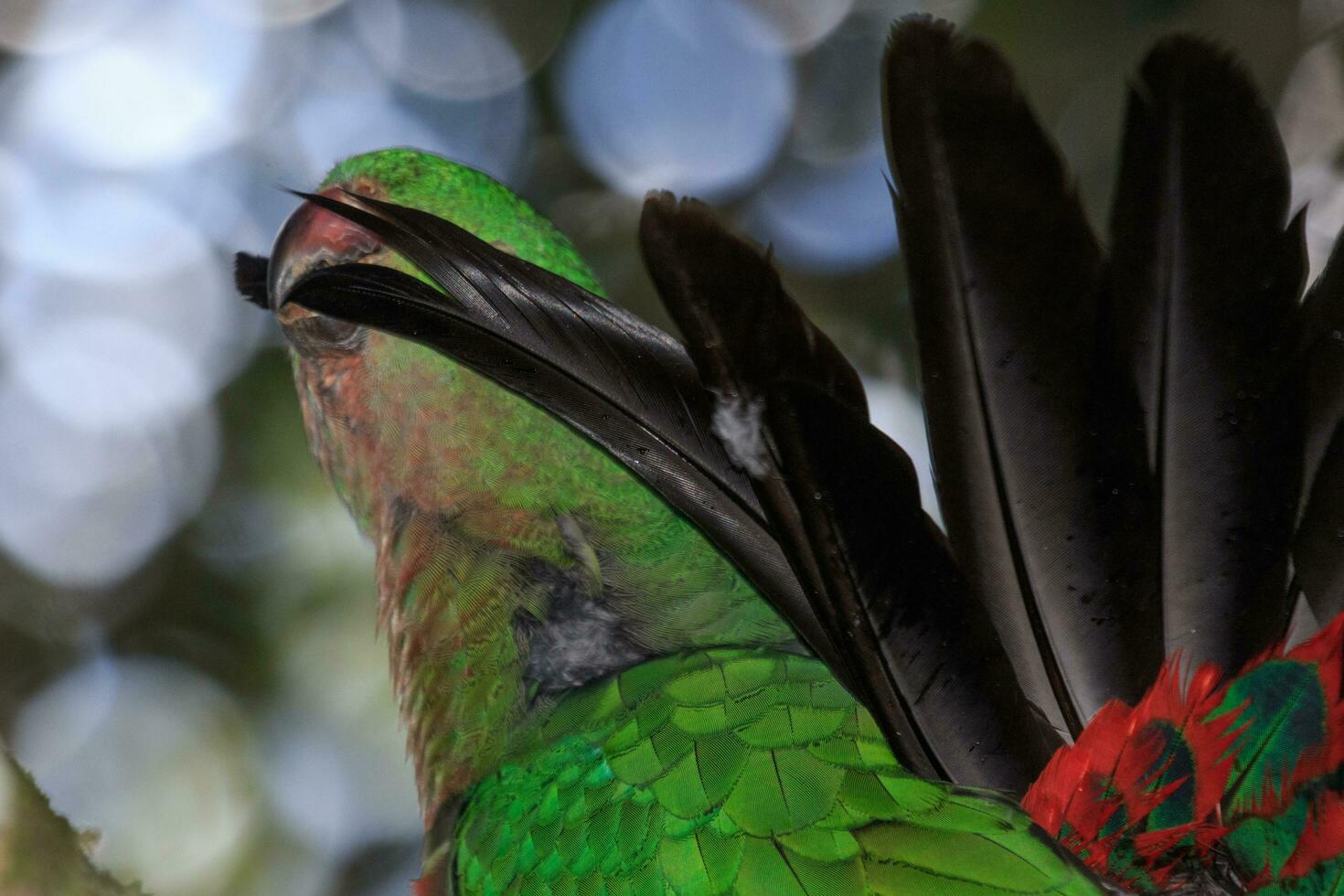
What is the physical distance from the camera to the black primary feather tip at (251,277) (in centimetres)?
212

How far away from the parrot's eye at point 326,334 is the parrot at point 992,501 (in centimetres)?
79

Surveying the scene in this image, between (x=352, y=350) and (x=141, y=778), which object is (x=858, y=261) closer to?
(x=352, y=350)

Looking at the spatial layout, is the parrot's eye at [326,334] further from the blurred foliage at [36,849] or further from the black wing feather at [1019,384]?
the black wing feather at [1019,384]

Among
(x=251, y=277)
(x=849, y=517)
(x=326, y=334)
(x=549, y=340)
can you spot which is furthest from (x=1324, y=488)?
(x=251, y=277)

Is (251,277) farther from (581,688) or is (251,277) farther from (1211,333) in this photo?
(1211,333)

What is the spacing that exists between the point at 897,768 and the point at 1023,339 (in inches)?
19.8

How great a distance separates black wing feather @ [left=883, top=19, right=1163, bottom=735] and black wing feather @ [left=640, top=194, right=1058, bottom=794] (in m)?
0.10

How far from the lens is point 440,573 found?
70.4 inches

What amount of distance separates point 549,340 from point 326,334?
1.03 meters

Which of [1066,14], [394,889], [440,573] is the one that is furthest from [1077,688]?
[394,889]

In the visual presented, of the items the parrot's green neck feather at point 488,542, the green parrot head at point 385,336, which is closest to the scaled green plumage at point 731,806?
the parrot's green neck feather at point 488,542

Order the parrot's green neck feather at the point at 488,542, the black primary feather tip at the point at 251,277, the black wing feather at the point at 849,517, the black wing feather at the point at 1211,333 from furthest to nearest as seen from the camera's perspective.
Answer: the black primary feather tip at the point at 251,277 < the parrot's green neck feather at the point at 488,542 < the black wing feather at the point at 1211,333 < the black wing feather at the point at 849,517

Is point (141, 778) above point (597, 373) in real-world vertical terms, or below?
below

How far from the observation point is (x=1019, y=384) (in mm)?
1063
